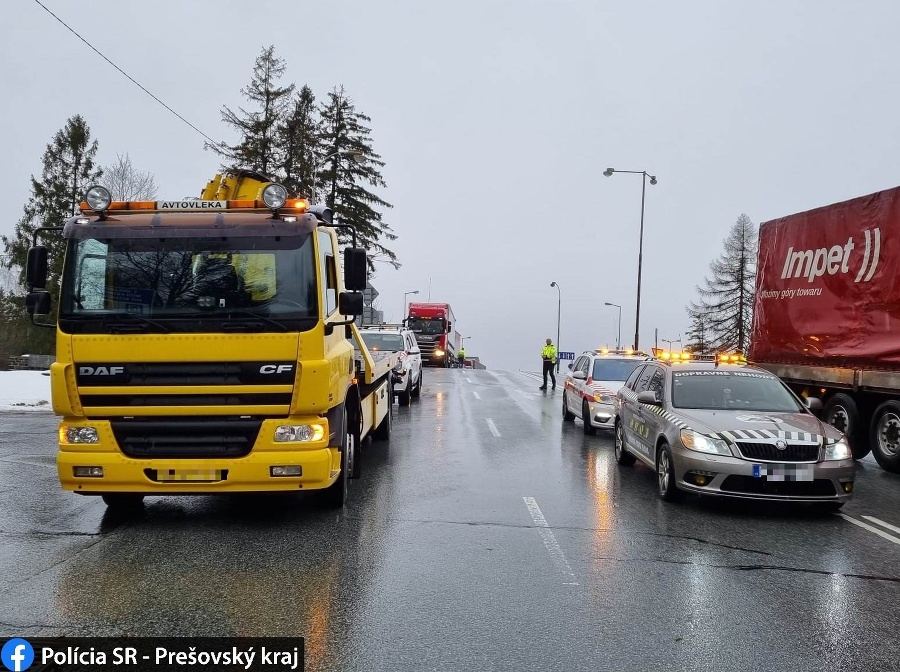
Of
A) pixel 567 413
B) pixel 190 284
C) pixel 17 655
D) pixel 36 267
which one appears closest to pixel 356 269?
pixel 190 284

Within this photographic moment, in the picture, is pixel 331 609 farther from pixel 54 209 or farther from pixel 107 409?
pixel 54 209

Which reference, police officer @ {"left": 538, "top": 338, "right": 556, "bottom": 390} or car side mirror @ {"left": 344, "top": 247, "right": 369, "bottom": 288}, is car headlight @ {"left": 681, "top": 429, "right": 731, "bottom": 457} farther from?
police officer @ {"left": 538, "top": 338, "right": 556, "bottom": 390}

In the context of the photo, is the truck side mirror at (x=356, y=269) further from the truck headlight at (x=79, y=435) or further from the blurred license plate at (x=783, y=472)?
the blurred license plate at (x=783, y=472)

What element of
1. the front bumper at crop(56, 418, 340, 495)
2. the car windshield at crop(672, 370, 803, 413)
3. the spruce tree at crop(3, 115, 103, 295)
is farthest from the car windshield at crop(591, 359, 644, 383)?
the spruce tree at crop(3, 115, 103, 295)

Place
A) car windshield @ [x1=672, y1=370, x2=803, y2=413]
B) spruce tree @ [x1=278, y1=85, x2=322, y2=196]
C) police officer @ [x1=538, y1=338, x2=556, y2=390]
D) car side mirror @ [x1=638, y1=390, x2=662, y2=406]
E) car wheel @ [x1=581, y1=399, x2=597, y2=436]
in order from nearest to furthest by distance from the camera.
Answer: car windshield @ [x1=672, y1=370, x2=803, y2=413] → car side mirror @ [x1=638, y1=390, x2=662, y2=406] → car wheel @ [x1=581, y1=399, x2=597, y2=436] → police officer @ [x1=538, y1=338, x2=556, y2=390] → spruce tree @ [x1=278, y1=85, x2=322, y2=196]

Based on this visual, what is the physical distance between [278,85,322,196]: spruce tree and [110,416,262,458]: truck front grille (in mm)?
28733

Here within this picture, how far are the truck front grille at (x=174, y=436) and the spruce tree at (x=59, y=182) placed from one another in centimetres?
4635

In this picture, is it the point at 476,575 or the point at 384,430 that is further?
the point at 384,430

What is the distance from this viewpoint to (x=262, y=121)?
40.8 m

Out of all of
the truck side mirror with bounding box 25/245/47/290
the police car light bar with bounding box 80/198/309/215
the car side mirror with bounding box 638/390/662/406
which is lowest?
the car side mirror with bounding box 638/390/662/406

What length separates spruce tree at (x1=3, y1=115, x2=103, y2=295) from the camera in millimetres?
47031

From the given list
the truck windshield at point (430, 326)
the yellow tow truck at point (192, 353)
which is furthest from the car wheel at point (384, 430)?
the truck windshield at point (430, 326)

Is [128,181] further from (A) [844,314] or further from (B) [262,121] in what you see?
(A) [844,314]

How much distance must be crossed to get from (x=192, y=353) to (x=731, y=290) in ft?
228
